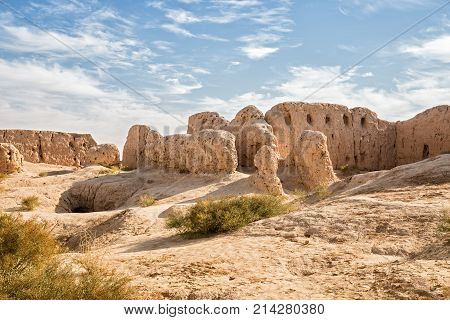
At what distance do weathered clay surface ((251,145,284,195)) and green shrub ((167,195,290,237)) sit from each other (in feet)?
20.6

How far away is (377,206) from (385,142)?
20.7 meters

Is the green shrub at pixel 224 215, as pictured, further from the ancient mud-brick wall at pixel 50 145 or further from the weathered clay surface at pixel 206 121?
the ancient mud-brick wall at pixel 50 145

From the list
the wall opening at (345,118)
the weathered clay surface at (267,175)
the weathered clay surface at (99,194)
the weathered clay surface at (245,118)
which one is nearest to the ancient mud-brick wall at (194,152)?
the weathered clay surface at (99,194)

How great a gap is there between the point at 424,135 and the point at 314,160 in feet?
31.3

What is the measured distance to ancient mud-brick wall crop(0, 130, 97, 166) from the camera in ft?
110

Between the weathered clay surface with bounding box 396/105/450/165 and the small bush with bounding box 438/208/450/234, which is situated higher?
the weathered clay surface with bounding box 396/105/450/165

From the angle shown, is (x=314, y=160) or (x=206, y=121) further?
(x=206, y=121)

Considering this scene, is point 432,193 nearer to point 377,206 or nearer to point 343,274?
point 377,206

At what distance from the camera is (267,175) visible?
18531 mm

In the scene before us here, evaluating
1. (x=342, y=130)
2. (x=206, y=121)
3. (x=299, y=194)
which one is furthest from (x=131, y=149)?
(x=299, y=194)

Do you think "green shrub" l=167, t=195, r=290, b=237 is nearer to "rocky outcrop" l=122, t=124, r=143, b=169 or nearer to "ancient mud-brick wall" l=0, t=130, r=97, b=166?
"rocky outcrop" l=122, t=124, r=143, b=169

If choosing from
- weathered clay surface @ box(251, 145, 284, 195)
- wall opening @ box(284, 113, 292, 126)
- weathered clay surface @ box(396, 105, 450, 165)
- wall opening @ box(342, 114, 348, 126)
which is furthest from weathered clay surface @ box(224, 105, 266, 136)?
weathered clay surface @ box(396, 105, 450, 165)

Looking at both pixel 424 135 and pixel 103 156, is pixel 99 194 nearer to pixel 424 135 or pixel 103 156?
pixel 103 156
